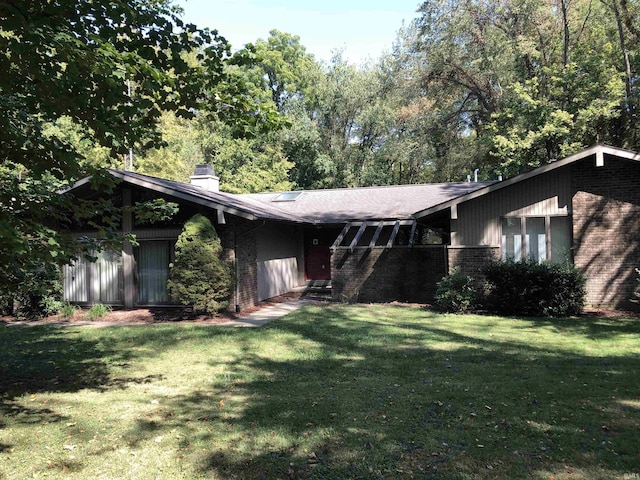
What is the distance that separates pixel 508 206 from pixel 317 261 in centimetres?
900

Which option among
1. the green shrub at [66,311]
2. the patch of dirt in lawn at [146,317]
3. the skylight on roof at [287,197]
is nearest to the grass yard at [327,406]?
the patch of dirt in lawn at [146,317]

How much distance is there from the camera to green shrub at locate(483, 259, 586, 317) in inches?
443

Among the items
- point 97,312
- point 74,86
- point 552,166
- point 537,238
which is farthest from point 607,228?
point 97,312

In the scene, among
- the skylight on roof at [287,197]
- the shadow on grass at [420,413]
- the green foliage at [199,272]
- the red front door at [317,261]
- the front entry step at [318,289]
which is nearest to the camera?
the shadow on grass at [420,413]

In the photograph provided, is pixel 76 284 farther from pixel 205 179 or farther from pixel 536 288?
pixel 536 288

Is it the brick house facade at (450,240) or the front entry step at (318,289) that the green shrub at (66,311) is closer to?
the brick house facade at (450,240)

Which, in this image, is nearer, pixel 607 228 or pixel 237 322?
pixel 237 322

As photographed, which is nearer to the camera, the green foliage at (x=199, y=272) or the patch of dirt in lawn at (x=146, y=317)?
the green foliage at (x=199, y=272)

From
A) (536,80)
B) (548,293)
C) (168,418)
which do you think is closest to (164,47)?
(168,418)

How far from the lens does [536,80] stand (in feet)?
73.3

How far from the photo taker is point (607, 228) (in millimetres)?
12258

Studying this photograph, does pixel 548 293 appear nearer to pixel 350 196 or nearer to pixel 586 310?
pixel 586 310

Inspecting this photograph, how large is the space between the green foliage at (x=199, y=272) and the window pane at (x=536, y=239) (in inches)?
329

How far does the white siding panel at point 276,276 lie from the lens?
1527cm
